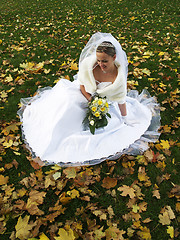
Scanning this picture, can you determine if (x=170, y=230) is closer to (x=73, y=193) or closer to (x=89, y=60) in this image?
(x=73, y=193)

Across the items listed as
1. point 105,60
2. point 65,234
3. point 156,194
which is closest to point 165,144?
point 156,194

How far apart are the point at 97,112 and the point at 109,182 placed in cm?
103

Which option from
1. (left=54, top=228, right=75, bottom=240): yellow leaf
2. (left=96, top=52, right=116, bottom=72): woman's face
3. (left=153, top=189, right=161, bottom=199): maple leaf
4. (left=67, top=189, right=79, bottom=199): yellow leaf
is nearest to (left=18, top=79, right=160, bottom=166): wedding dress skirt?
(left=67, top=189, right=79, bottom=199): yellow leaf

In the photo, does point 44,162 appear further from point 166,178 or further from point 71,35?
point 71,35

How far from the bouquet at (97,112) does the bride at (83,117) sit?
16 cm

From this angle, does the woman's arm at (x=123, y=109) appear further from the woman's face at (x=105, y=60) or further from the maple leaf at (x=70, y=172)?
the maple leaf at (x=70, y=172)

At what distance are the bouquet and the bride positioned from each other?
0.16 metres

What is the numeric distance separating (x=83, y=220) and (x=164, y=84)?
3517 mm

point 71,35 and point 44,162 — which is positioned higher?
point 71,35

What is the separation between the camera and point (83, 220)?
2213 mm

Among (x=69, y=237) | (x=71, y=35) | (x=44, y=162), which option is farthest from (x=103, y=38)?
(x=71, y=35)

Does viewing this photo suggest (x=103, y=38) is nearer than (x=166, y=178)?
Yes

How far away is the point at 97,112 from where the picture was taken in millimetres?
2457

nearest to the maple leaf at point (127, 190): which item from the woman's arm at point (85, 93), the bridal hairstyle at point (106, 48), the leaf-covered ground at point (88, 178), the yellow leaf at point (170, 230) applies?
the leaf-covered ground at point (88, 178)
